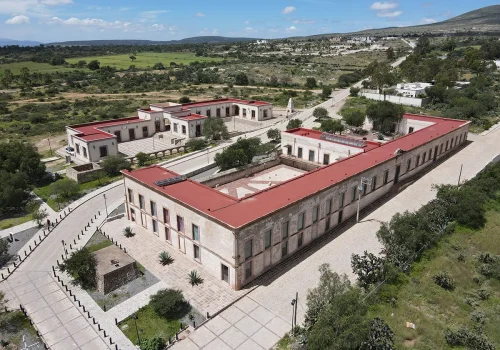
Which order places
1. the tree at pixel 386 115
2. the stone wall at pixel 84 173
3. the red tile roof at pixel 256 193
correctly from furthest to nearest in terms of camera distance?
the tree at pixel 386 115 < the stone wall at pixel 84 173 < the red tile roof at pixel 256 193

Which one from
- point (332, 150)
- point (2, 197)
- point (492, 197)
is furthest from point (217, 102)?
point (492, 197)

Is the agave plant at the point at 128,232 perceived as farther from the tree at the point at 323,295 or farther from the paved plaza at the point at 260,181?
→ the tree at the point at 323,295

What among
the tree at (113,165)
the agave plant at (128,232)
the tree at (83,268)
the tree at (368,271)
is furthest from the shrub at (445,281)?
the tree at (113,165)

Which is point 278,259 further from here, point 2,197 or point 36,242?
point 2,197

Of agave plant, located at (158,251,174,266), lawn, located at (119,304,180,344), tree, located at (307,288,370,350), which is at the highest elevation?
tree, located at (307,288,370,350)

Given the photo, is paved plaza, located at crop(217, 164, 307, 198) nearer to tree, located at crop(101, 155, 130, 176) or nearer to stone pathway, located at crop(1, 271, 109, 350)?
tree, located at crop(101, 155, 130, 176)

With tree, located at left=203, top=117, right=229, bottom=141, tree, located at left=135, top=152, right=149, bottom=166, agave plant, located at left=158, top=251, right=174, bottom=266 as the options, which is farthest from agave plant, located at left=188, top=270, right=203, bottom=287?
tree, located at left=203, top=117, right=229, bottom=141

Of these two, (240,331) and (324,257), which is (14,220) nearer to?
(240,331)
